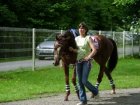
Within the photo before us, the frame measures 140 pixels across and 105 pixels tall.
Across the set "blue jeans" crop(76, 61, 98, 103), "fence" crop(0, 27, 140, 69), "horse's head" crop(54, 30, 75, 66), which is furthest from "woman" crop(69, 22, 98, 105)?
"fence" crop(0, 27, 140, 69)

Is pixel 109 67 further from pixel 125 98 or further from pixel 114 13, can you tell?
Result: pixel 114 13

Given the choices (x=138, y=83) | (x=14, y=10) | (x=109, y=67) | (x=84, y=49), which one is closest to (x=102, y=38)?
(x=109, y=67)

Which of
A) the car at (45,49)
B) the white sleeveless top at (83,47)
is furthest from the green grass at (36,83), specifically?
the white sleeveless top at (83,47)

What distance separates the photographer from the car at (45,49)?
24783mm

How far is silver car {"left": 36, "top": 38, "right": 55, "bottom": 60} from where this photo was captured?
24797 mm

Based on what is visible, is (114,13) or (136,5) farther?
(114,13)

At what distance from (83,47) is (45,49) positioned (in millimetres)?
14608

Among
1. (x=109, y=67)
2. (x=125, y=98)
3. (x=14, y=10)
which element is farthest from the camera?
(x=14, y=10)

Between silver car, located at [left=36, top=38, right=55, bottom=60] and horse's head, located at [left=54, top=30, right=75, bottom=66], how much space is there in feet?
41.2

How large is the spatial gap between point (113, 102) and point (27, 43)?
1183 centimetres

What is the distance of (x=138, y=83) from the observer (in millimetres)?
17547

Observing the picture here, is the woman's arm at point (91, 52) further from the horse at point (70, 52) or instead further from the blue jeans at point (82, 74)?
the horse at point (70, 52)

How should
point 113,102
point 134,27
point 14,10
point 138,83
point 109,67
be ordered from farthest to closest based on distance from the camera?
point 134,27 < point 14,10 < point 138,83 < point 109,67 < point 113,102

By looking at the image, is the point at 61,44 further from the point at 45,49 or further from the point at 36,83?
the point at 45,49
